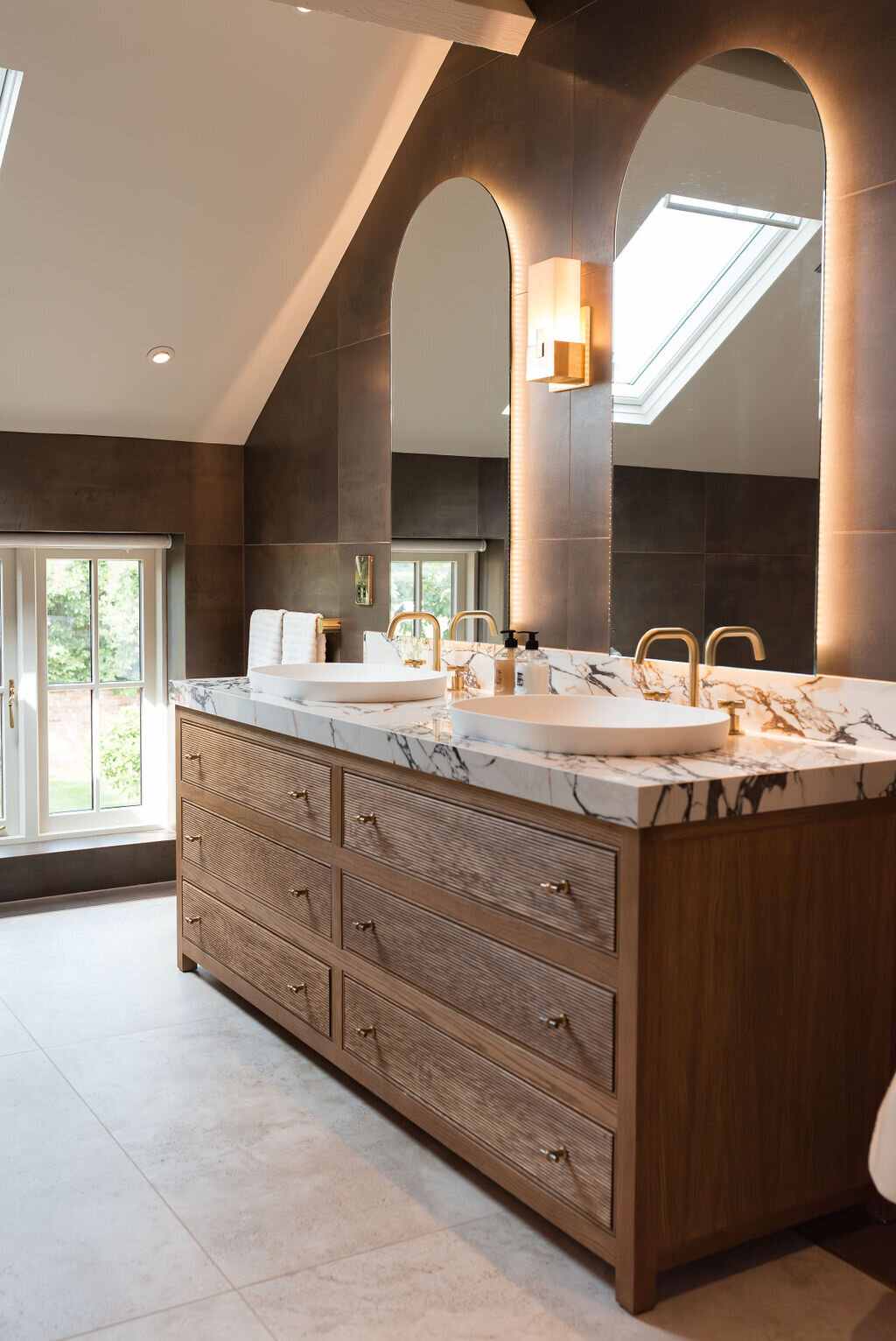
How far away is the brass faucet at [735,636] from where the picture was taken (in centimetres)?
227

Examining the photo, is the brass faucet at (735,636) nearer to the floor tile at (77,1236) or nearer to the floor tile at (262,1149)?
the floor tile at (262,1149)

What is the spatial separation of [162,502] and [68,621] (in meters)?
0.55

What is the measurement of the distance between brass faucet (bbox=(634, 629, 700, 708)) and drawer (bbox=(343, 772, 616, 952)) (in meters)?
0.48

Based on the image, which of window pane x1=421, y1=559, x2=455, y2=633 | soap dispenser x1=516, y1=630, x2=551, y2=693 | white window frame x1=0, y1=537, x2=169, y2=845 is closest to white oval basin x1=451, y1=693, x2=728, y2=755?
soap dispenser x1=516, y1=630, x2=551, y2=693

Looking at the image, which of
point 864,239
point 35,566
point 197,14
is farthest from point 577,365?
point 35,566

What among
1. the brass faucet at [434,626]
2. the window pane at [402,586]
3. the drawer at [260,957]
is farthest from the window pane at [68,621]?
the brass faucet at [434,626]

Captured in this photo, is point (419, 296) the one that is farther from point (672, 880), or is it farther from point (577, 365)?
point (672, 880)

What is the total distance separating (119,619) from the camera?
14.4 ft

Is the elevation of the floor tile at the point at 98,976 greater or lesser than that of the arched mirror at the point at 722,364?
lesser

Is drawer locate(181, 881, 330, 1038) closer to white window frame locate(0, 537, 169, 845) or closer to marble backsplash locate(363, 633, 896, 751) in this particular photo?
marble backsplash locate(363, 633, 896, 751)

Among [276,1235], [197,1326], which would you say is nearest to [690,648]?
[276,1235]

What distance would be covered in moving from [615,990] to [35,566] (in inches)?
122

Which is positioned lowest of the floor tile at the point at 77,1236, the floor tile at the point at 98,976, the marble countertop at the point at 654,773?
the floor tile at the point at 77,1236

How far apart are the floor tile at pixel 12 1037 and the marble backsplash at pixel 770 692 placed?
1544 mm
